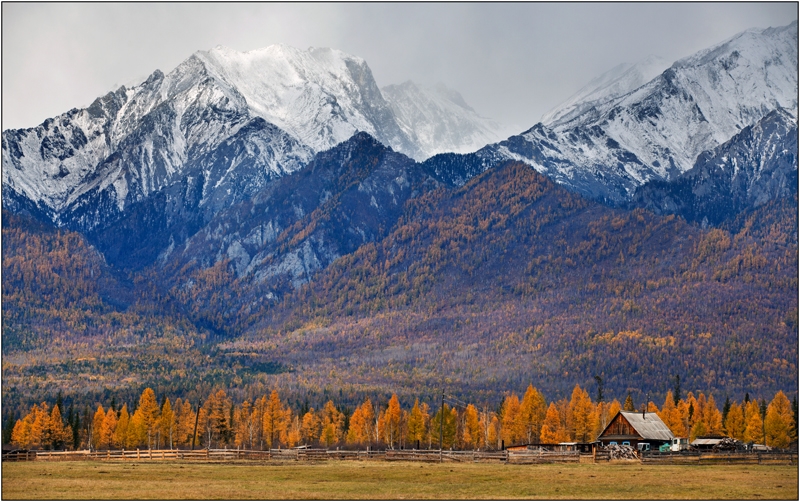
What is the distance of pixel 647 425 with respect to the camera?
156 m

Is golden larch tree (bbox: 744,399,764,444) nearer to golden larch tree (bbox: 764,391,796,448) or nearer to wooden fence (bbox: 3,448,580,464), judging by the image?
golden larch tree (bbox: 764,391,796,448)

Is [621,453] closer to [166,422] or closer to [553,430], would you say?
[553,430]

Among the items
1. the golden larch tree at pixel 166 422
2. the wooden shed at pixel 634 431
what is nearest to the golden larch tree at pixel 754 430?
the wooden shed at pixel 634 431

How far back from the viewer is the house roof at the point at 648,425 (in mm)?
153500

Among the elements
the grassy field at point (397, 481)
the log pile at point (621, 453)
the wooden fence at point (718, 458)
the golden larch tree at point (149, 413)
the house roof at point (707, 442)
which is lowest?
the grassy field at point (397, 481)

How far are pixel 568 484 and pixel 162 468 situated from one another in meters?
42.4

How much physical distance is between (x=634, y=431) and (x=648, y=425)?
5.00m

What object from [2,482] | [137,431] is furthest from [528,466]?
[137,431]

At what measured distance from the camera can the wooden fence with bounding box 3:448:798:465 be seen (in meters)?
129

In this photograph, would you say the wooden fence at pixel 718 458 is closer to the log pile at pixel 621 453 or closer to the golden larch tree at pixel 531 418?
the log pile at pixel 621 453

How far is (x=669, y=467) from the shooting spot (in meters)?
116

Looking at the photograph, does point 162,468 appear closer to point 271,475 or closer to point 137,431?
point 271,475

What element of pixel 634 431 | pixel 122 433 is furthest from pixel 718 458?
pixel 122 433

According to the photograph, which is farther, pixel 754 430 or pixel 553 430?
pixel 553 430
